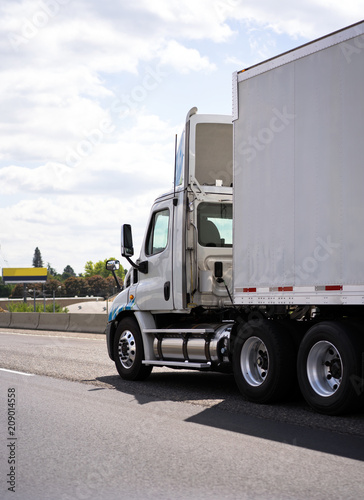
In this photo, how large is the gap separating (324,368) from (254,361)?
51.6 inches

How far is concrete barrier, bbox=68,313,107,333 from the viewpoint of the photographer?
85.5 feet

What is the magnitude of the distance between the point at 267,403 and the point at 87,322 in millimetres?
19266

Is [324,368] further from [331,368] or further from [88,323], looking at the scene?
[88,323]

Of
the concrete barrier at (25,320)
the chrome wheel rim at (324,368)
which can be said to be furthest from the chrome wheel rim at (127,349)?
the concrete barrier at (25,320)

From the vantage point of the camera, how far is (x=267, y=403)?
8.57 metres

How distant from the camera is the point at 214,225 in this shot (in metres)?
11.0

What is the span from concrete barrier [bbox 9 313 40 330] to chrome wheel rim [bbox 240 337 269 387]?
23.9m

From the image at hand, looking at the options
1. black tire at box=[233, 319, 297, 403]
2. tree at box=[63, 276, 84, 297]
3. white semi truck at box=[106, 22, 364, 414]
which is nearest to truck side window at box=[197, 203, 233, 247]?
white semi truck at box=[106, 22, 364, 414]

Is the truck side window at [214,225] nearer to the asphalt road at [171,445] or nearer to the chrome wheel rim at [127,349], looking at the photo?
the chrome wheel rim at [127,349]

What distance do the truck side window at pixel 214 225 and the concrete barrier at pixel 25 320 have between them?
72.3 feet

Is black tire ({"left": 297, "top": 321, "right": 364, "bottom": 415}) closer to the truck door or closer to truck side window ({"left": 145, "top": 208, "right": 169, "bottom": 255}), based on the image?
the truck door

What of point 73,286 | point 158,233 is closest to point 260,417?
point 158,233

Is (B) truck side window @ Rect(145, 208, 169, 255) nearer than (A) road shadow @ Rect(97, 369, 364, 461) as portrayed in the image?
No

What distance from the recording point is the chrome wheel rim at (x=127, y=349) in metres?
11.3
